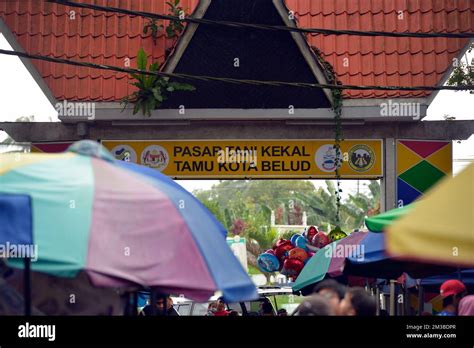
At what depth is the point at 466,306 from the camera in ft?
27.3

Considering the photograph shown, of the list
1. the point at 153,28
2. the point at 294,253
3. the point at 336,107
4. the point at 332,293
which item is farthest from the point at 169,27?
the point at 332,293

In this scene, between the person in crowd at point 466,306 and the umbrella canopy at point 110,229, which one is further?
the person in crowd at point 466,306

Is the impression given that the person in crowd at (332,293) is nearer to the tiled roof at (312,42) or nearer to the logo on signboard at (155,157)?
the logo on signboard at (155,157)

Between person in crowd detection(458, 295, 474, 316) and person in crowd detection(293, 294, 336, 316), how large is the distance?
2067mm

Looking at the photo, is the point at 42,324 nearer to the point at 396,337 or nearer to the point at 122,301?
the point at 122,301

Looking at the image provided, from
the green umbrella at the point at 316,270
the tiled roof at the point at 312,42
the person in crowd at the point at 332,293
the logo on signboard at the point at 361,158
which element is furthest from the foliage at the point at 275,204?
the person in crowd at the point at 332,293

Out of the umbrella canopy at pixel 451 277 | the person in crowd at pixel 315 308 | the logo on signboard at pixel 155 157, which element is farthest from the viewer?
the logo on signboard at pixel 155 157

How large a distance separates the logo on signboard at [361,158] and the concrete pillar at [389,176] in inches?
9.5

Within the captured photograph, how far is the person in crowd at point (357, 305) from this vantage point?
6.68m

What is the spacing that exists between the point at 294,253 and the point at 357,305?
1004 centimetres

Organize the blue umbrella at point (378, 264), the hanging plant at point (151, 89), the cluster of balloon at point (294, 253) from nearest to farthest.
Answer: the blue umbrella at point (378, 264) → the hanging plant at point (151, 89) → the cluster of balloon at point (294, 253)

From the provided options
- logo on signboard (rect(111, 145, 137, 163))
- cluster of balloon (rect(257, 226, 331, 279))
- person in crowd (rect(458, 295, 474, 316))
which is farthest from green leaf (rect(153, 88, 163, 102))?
person in crowd (rect(458, 295, 474, 316))

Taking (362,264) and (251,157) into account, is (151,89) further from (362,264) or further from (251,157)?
(362,264)

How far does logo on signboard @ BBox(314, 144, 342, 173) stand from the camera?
16.0 metres
